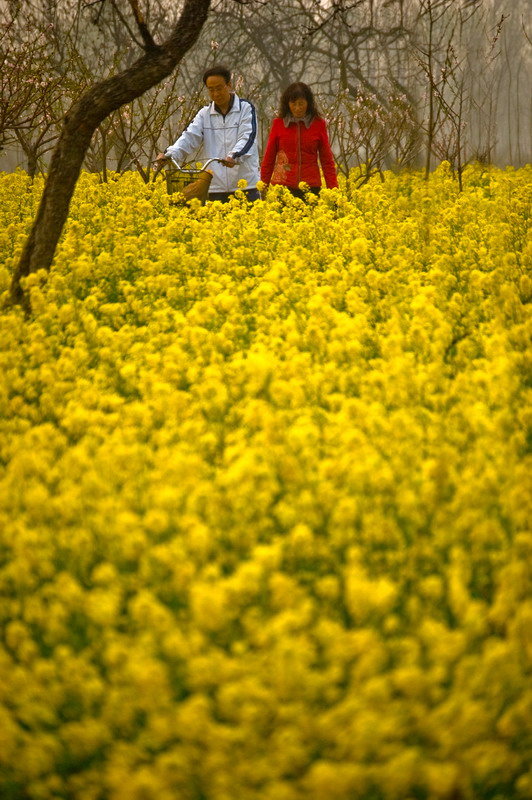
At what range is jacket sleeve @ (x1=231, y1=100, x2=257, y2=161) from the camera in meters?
9.10

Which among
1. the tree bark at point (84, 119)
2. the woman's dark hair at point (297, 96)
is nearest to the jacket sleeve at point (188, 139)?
the woman's dark hair at point (297, 96)

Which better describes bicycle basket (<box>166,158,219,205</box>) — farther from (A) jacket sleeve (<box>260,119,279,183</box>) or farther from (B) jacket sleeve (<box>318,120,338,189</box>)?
(B) jacket sleeve (<box>318,120,338,189</box>)

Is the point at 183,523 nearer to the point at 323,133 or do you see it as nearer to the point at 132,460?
the point at 132,460

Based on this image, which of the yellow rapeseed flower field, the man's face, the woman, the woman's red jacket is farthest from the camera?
the woman's red jacket

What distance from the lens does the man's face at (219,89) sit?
909 centimetres

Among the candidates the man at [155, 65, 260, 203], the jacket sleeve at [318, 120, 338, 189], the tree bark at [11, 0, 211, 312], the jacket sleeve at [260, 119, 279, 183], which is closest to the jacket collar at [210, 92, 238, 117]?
the man at [155, 65, 260, 203]

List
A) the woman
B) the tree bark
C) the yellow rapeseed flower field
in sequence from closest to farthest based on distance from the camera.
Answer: the yellow rapeseed flower field
the tree bark
the woman

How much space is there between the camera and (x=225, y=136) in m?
9.64

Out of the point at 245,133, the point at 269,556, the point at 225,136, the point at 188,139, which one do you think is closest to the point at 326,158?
the point at 245,133

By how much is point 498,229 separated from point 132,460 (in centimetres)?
541

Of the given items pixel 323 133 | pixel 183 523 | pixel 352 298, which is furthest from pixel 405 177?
pixel 183 523

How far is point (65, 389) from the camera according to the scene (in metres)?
4.48

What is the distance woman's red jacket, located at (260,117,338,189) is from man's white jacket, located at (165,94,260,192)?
0.60 ft

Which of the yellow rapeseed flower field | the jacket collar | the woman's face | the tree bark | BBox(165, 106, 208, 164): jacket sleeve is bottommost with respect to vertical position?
the yellow rapeseed flower field
